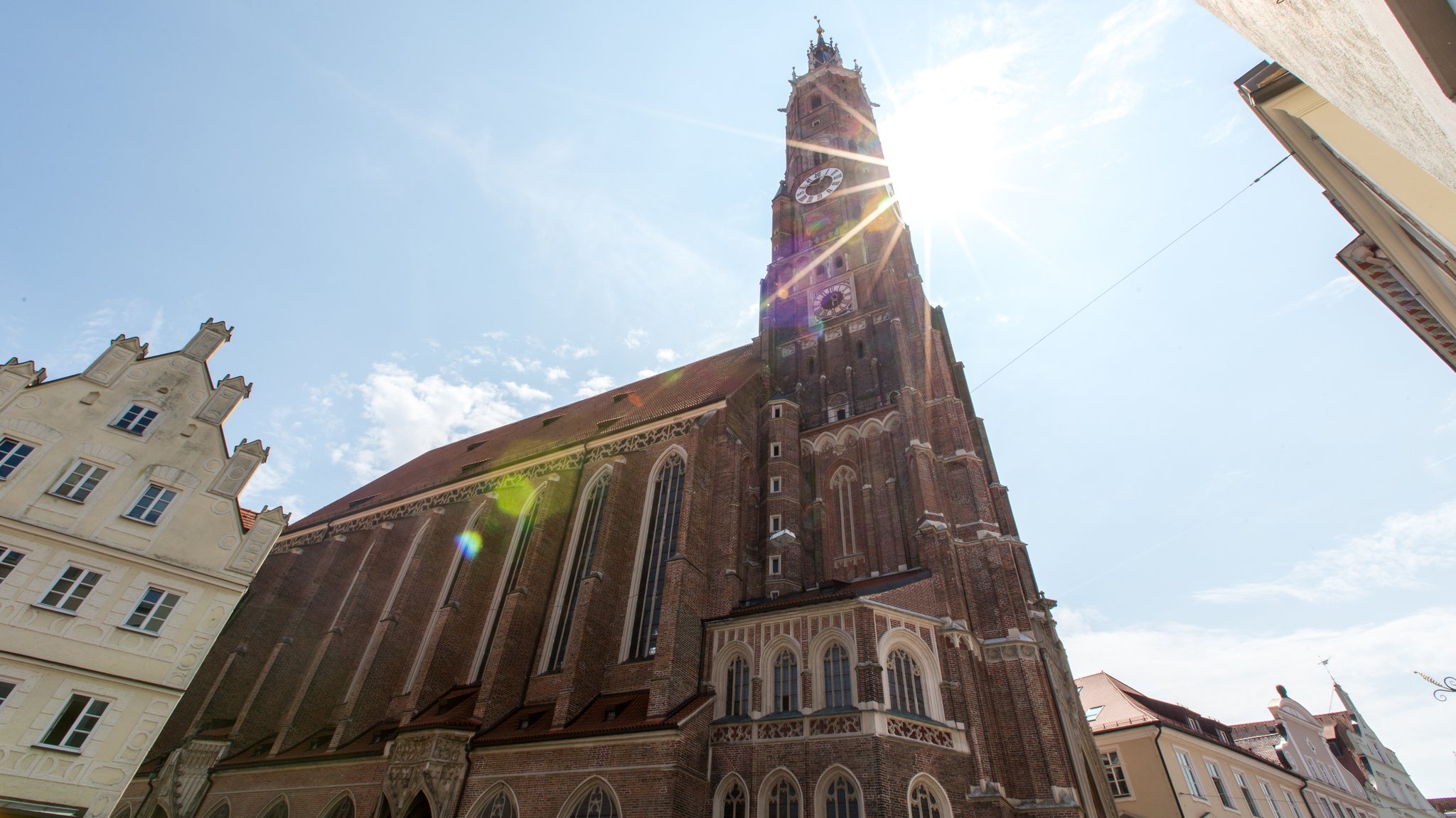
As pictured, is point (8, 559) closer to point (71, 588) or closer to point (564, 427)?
point (71, 588)

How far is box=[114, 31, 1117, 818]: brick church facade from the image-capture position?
637 inches

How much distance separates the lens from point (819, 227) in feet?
114

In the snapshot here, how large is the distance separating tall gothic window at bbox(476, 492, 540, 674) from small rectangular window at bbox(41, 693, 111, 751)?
384 inches

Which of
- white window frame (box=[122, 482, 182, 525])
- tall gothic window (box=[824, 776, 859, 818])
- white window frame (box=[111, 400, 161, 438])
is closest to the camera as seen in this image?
tall gothic window (box=[824, 776, 859, 818])

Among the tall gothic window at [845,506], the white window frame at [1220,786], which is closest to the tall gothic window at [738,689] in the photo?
the tall gothic window at [845,506]

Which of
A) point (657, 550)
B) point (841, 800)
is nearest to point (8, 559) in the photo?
point (657, 550)

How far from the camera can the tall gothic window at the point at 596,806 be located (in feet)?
52.5

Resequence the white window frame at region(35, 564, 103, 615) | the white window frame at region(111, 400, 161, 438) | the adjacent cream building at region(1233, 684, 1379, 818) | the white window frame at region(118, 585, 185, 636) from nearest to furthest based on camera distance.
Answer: the white window frame at region(35, 564, 103, 615), the white window frame at region(118, 585, 185, 636), the white window frame at region(111, 400, 161, 438), the adjacent cream building at region(1233, 684, 1379, 818)

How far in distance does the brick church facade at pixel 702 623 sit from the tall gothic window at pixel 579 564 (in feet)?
0.33

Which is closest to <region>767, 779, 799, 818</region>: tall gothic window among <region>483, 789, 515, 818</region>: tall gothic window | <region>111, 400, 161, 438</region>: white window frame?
<region>483, 789, 515, 818</region>: tall gothic window

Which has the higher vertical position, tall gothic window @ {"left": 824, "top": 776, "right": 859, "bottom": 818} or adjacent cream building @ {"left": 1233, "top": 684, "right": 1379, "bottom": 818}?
adjacent cream building @ {"left": 1233, "top": 684, "right": 1379, "bottom": 818}

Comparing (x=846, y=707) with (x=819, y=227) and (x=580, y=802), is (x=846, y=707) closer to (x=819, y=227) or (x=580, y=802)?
(x=580, y=802)

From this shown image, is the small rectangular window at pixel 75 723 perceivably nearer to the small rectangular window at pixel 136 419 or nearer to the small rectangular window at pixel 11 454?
the small rectangular window at pixel 11 454

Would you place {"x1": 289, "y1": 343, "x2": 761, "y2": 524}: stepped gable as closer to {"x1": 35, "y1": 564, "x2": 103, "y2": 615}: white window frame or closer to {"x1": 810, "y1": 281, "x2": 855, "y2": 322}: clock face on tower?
{"x1": 810, "y1": 281, "x2": 855, "y2": 322}: clock face on tower
